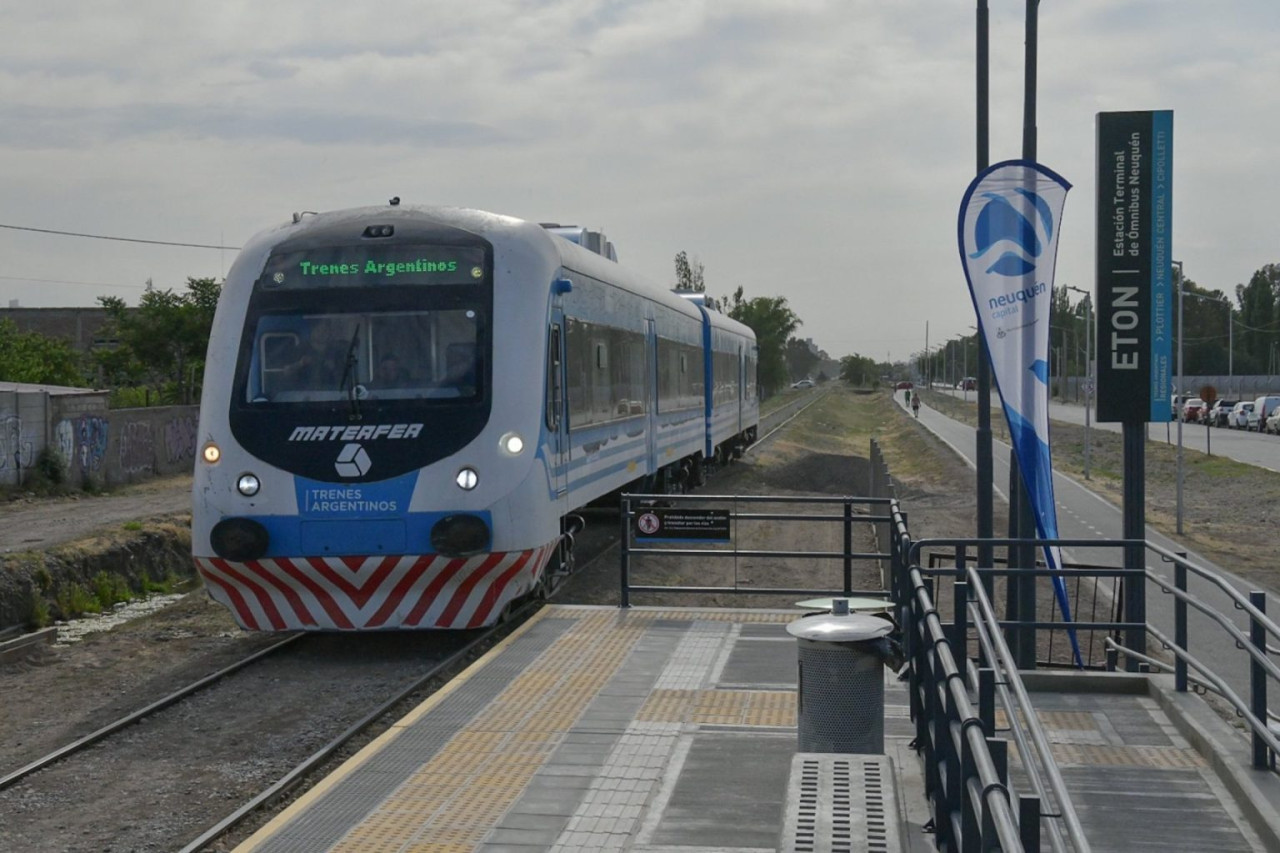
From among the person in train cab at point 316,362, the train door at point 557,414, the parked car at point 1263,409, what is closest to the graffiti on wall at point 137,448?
the train door at point 557,414

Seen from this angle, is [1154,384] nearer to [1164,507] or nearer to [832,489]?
[1164,507]

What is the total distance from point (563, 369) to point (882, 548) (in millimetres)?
7212

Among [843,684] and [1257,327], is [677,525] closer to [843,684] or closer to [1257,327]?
[843,684]

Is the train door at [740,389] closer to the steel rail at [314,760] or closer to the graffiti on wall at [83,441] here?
the graffiti on wall at [83,441]

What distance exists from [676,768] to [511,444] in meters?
4.71

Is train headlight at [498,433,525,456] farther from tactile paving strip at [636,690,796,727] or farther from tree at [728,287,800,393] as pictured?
tree at [728,287,800,393]

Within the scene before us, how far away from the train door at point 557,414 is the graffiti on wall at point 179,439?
23.5 meters

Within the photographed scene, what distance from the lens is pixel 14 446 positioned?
90.6ft

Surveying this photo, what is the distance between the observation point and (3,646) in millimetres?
13734

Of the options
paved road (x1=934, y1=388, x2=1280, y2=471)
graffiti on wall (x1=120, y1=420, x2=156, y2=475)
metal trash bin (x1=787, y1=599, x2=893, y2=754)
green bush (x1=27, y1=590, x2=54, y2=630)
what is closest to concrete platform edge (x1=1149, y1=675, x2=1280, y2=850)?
metal trash bin (x1=787, y1=599, x2=893, y2=754)

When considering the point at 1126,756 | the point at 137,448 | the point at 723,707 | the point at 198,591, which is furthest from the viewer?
the point at 137,448

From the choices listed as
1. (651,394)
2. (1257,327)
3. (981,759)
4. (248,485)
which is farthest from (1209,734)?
(1257,327)

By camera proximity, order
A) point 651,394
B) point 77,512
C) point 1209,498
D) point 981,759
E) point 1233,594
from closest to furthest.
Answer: point 981,759 < point 1233,594 < point 651,394 < point 77,512 < point 1209,498

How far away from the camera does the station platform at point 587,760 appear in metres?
6.91
